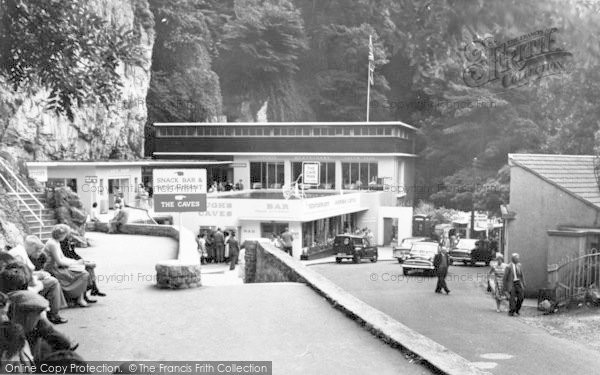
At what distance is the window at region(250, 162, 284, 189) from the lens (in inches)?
2185

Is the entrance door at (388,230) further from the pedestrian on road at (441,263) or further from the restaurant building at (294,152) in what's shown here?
the pedestrian on road at (441,263)

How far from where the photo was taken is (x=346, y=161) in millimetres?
55375

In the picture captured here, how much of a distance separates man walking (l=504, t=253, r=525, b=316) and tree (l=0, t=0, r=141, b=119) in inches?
403

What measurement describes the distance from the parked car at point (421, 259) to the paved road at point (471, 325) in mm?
363

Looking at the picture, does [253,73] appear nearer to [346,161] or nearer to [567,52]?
[346,161]

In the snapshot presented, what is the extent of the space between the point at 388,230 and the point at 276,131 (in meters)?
13.2

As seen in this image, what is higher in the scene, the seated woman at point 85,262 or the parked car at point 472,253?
the seated woman at point 85,262

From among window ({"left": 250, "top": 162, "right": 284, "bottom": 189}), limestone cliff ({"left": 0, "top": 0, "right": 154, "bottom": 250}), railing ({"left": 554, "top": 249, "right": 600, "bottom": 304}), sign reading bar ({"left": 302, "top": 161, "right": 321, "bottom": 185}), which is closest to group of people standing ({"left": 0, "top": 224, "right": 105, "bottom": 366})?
railing ({"left": 554, "top": 249, "right": 600, "bottom": 304})

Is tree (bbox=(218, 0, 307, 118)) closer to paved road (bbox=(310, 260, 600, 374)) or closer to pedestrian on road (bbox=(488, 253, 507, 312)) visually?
paved road (bbox=(310, 260, 600, 374))

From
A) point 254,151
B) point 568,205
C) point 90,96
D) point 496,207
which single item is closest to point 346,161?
point 254,151

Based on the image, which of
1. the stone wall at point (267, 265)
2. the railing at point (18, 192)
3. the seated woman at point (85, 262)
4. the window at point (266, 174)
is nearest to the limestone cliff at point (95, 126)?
the window at point (266, 174)

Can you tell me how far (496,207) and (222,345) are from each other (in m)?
32.5

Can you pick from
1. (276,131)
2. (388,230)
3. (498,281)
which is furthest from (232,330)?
(276,131)

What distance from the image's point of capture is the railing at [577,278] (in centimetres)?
1808
